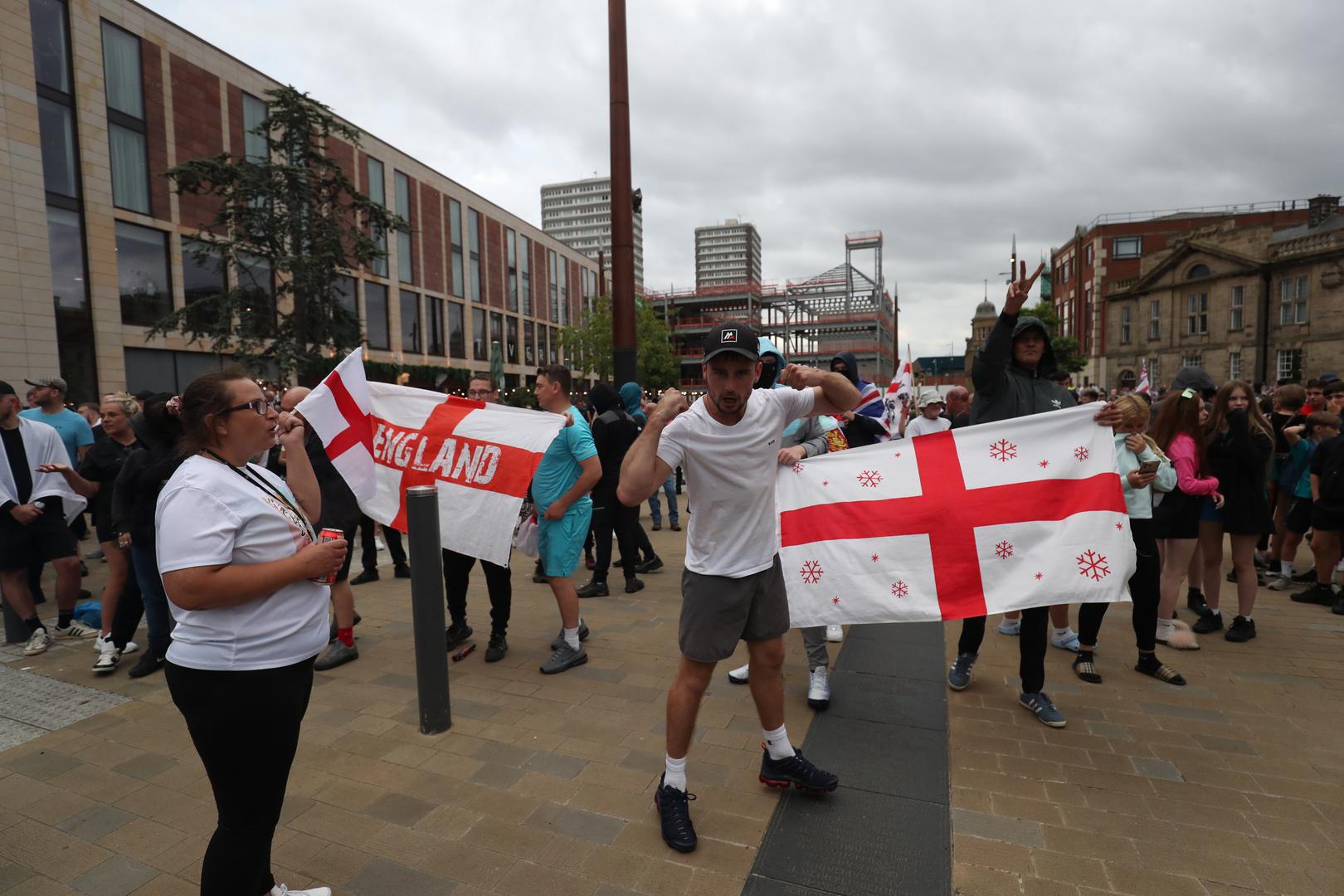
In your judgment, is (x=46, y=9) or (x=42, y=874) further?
(x=46, y=9)

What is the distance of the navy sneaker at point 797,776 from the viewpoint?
307 cm

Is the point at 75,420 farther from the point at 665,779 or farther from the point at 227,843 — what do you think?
the point at 665,779

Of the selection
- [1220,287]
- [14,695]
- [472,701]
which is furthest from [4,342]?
[1220,287]

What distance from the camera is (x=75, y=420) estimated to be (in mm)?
7234

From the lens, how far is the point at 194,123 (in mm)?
24438

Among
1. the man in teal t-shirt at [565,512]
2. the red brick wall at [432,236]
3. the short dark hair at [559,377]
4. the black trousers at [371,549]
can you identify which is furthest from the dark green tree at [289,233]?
the red brick wall at [432,236]

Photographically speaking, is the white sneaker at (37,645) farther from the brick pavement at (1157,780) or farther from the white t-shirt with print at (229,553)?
the brick pavement at (1157,780)

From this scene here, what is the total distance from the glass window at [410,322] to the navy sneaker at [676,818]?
124 ft

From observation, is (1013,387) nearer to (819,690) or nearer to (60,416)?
(819,690)

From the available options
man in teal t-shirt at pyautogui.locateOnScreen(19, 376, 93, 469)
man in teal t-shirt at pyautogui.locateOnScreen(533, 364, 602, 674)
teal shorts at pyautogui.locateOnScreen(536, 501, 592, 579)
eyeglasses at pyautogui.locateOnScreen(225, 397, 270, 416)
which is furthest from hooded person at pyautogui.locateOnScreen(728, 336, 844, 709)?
man in teal t-shirt at pyautogui.locateOnScreen(19, 376, 93, 469)

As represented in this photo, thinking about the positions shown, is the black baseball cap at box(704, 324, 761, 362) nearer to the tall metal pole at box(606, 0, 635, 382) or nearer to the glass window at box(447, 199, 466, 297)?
the tall metal pole at box(606, 0, 635, 382)

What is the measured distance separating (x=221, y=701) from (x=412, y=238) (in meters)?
39.8

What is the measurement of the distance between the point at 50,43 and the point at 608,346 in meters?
29.9

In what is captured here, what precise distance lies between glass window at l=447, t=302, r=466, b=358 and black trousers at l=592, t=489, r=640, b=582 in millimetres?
37187
